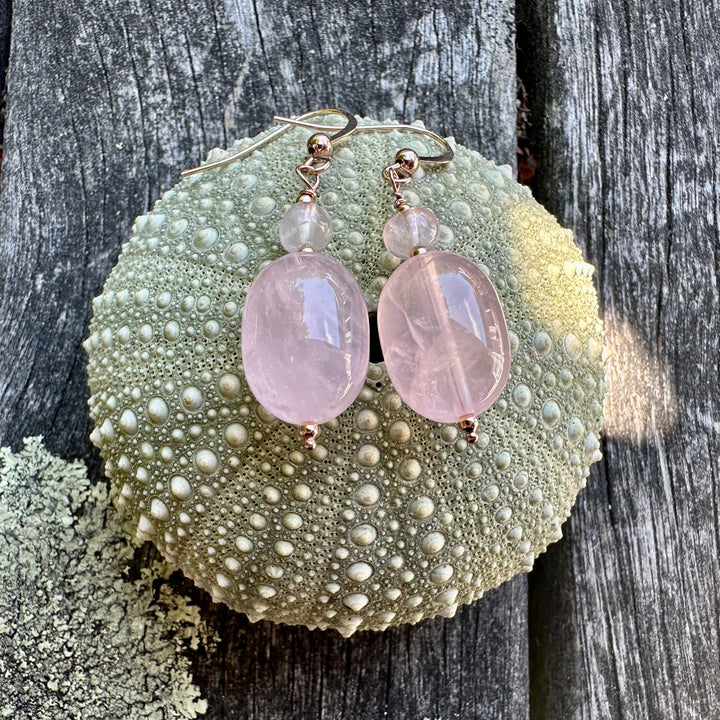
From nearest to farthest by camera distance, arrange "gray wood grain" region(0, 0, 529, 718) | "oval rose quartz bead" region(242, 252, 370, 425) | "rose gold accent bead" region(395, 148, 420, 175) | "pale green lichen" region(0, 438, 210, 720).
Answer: "oval rose quartz bead" region(242, 252, 370, 425) → "rose gold accent bead" region(395, 148, 420, 175) → "pale green lichen" region(0, 438, 210, 720) → "gray wood grain" region(0, 0, 529, 718)

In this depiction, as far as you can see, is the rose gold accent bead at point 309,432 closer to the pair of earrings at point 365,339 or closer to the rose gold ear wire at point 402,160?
the pair of earrings at point 365,339

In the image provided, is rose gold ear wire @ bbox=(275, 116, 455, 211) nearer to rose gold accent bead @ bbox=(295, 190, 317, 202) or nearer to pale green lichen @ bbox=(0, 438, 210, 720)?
rose gold accent bead @ bbox=(295, 190, 317, 202)

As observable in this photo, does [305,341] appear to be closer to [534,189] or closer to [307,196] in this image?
[307,196]

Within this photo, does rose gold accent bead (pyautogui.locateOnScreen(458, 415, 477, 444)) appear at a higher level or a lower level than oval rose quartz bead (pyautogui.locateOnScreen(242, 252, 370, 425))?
lower

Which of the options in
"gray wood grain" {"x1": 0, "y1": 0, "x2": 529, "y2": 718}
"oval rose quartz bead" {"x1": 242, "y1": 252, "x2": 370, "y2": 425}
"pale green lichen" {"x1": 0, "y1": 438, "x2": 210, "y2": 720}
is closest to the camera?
"oval rose quartz bead" {"x1": 242, "y1": 252, "x2": 370, "y2": 425}

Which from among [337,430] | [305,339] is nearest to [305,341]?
[305,339]

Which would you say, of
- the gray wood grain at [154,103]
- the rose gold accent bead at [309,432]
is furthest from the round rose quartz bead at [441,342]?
the gray wood grain at [154,103]

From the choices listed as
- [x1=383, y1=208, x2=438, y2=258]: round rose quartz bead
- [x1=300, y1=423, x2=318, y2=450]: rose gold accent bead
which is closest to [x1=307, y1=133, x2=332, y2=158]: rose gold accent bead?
[x1=383, y1=208, x2=438, y2=258]: round rose quartz bead
